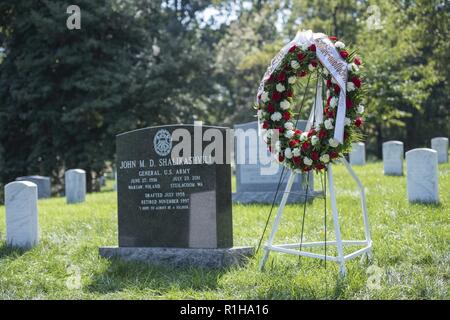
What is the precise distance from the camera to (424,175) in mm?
9570

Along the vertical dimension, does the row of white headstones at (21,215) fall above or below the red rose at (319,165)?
below

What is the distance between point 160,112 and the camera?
2334cm

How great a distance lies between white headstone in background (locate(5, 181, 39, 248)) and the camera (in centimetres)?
818

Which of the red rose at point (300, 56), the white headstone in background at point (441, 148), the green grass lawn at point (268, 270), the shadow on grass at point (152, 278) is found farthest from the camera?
the white headstone in background at point (441, 148)

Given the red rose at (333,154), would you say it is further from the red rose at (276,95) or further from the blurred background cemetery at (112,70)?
the blurred background cemetery at (112,70)

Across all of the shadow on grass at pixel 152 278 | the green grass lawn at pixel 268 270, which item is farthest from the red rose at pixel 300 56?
the shadow on grass at pixel 152 278

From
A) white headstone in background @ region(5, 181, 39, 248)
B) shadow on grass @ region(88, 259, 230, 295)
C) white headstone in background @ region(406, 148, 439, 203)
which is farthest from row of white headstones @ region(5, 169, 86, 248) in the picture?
white headstone in background @ region(406, 148, 439, 203)

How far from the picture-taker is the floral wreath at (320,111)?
18.8 feet

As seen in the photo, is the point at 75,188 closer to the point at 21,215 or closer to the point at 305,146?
the point at 21,215

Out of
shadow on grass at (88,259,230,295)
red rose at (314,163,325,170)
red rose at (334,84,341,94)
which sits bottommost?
shadow on grass at (88,259,230,295)

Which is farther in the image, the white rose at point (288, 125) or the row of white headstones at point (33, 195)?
the row of white headstones at point (33, 195)

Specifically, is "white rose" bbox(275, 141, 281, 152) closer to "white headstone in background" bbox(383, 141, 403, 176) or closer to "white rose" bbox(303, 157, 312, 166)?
"white rose" bbox(303, 157, 312, 166)

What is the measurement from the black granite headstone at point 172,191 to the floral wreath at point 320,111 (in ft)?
2.70

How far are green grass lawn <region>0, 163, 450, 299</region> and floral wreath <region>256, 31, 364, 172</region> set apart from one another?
122 centimetres
